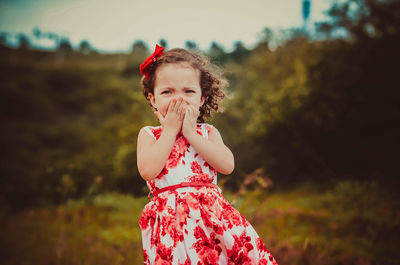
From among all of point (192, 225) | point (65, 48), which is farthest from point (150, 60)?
point (65, 48)

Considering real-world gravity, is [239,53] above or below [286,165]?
above

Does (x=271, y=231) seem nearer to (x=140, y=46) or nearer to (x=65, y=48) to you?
(x=140, y=46)

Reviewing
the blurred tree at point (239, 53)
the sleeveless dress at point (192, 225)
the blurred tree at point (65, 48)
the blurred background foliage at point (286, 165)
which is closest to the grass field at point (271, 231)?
the blurred background foliage at point (286, 165)

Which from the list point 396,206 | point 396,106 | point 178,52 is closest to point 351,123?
point 396,106

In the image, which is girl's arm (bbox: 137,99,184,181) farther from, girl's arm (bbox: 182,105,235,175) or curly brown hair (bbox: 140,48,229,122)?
curly brown hair (bbox: 140,48,229,122)

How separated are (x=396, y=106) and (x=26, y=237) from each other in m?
7.98

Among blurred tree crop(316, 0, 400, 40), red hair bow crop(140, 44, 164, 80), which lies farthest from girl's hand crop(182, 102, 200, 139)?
blurred tree crop(316, 0, 400, 40)

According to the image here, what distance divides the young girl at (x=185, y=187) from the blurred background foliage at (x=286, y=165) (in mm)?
1070

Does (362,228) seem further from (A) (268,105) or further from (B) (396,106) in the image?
(A) (268,105)

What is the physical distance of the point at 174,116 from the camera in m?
1.65

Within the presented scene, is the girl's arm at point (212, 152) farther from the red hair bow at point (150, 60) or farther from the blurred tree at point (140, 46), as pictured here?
the blurred tree at point (140, 46)

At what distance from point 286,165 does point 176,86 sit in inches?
359

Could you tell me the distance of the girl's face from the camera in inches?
67.6

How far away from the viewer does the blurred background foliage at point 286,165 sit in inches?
161
